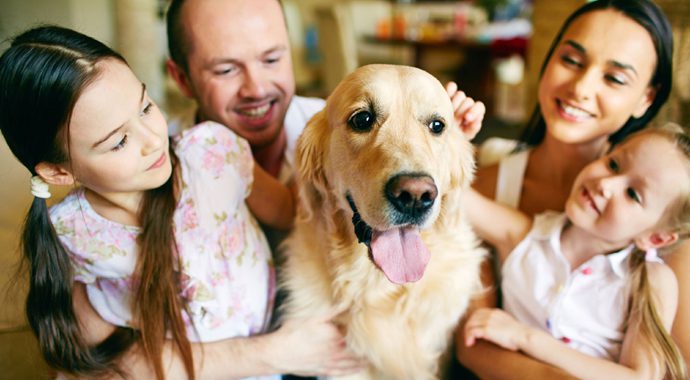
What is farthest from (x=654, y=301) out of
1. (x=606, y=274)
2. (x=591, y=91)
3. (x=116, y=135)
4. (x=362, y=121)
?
(x=116, y=135)

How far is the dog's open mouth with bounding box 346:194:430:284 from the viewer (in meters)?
1.09

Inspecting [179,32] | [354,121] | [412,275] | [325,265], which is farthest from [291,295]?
[179,32]

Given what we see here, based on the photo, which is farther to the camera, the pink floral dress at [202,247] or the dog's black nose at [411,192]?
the pink floral dress at [202,247]

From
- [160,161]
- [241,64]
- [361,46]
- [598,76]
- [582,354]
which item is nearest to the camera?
[160,161]

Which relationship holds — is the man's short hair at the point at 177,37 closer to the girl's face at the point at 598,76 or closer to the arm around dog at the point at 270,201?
the arm around dog at the point at 270,201

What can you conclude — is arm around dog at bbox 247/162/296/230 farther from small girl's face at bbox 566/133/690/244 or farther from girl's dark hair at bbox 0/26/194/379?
small girl's face at bbox 566/133/690/244

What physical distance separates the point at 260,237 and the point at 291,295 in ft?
0.65

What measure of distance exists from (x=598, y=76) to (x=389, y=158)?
0.78 metres

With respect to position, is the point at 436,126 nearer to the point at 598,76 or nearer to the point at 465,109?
the point at 465,109

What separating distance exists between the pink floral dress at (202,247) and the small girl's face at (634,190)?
0.92 m

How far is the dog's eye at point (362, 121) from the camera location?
1.16 metres

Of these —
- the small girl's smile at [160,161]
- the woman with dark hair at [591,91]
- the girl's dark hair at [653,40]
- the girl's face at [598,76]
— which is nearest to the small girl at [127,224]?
the small girl's smile at [160,161]

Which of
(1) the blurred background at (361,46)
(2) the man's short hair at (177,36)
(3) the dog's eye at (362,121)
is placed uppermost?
(2) the man's short hair at (177,36)

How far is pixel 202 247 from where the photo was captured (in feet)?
4.11
